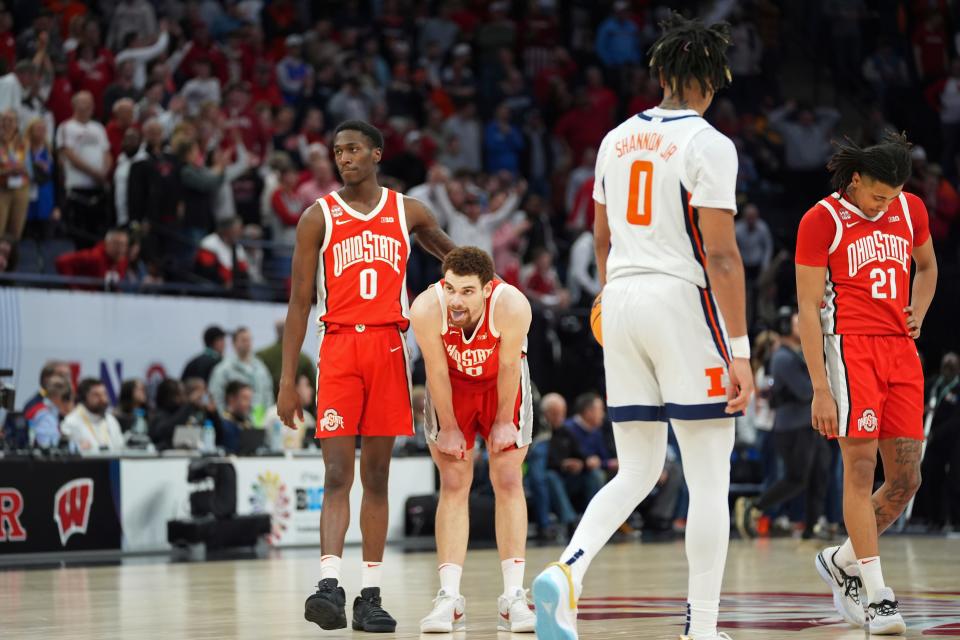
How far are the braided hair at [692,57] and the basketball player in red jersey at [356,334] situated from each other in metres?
1.89

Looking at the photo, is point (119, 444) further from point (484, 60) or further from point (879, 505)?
point (484, 60)

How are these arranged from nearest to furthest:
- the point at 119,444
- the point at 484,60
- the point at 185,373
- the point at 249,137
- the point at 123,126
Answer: the point at 119,444, the point at 185,373, the point at 123,126, the point at 249,137, the point at 484,60

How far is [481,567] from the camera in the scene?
11.7 metres

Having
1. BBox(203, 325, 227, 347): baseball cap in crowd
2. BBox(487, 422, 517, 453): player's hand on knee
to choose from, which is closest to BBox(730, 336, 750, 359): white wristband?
BBox(487, 422, 517, 453): player's hand on knee

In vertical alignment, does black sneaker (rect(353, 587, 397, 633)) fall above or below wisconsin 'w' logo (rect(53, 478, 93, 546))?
below

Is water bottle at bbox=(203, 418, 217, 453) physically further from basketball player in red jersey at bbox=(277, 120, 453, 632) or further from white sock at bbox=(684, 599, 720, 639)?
white sock at bbox=(684, 599, 720, 639)

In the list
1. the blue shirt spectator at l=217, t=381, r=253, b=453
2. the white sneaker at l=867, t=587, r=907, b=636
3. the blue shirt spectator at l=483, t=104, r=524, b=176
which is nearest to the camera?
the white sneaker at l=867, t=587, r=907, b=636

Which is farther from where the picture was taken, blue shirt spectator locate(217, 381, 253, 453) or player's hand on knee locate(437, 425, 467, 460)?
blue shirt spectator locate(217, 381, 253, 453)

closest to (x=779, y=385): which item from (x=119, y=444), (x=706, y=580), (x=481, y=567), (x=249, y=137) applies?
(x=481, y=567)

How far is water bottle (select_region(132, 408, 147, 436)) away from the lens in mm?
14133

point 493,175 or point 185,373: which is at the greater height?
point 493,175

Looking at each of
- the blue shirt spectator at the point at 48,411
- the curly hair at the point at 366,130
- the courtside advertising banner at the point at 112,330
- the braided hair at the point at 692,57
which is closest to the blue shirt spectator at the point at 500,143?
the courtside advertising banner at the point at 112,330

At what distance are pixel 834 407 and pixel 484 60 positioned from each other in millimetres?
16849

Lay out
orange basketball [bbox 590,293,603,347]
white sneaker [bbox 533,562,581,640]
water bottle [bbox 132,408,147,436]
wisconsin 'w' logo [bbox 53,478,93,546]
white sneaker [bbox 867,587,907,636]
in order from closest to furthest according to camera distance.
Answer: white sneaker [bbox 533,562,581,640] < orange basketball [bbox 590,293,603,347] < white sneaker [bbox 867,587,907,636] < wisconsin 'w' logo [bbox 53,478,93,546] < water bottle [bbox 132,408,147,436]
